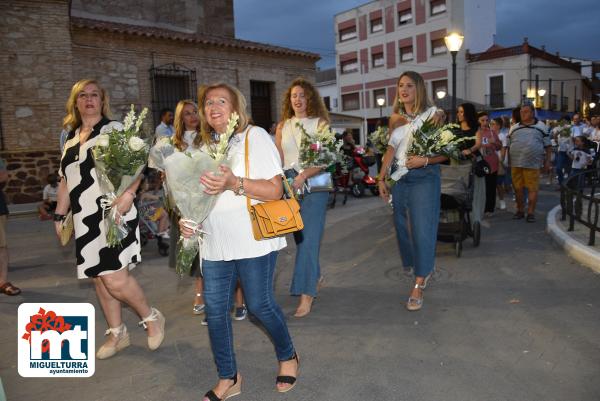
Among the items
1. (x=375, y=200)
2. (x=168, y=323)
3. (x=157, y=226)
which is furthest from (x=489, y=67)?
(x=168, y=323)

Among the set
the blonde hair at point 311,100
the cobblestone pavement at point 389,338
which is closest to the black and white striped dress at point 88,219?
the cobblestone pavement at point 389,338

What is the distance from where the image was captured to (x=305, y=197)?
186 inches

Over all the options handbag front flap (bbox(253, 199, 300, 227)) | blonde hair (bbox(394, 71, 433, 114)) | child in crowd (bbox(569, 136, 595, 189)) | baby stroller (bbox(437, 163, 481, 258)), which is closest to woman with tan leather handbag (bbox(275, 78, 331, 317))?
blonde hair (bbox(394, 71, 433, 114))

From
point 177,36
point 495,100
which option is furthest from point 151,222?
point 495,100

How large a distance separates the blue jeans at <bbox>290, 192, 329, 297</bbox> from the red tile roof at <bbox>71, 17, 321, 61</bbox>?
1411 centimetres

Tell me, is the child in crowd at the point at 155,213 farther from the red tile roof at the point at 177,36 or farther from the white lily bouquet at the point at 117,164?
the red tile roof at the point at 177,36

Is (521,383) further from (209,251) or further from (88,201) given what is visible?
(88,201)

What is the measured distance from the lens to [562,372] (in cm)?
344

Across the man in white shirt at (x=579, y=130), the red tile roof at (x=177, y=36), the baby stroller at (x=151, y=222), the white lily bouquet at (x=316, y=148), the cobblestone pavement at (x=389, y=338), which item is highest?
the red tile roof at (x=177, y=36)

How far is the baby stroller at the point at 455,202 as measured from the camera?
662 centimetres

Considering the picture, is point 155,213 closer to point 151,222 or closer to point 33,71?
point 151,222

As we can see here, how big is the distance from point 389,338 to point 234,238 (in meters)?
1.83

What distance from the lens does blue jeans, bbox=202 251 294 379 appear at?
10.1 ft

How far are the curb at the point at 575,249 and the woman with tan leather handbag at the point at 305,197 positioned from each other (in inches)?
134
